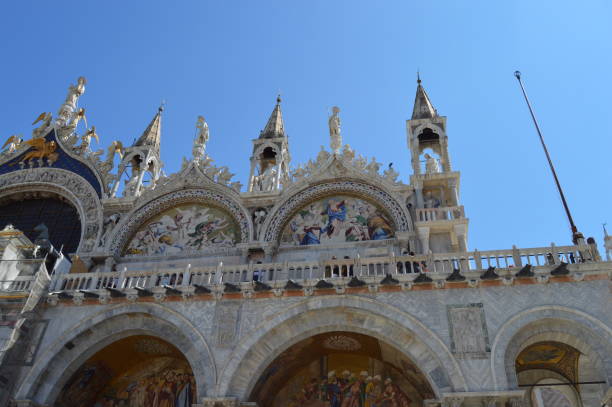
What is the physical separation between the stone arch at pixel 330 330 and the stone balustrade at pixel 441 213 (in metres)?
4.56

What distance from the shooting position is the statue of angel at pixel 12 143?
24.2m

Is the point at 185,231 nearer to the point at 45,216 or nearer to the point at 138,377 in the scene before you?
the point at 138,377

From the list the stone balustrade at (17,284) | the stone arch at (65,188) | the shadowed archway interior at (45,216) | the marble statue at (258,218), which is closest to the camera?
the stone balustrade at (17,284)

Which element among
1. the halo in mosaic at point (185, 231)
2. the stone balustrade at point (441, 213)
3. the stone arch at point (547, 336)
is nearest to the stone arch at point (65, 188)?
the halo in mosaic at point (185, 231)

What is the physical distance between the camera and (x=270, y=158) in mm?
22859

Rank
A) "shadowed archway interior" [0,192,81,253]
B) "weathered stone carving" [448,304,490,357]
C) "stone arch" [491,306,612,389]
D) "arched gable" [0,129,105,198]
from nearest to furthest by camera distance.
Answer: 1. "stone arch" [491,306,612,389]
2. "weathered stone carving" [448,304,490,357]
3. "shadowed archway interior" [0,192,81,253]
4. "arched gable" [0,129,105,198]

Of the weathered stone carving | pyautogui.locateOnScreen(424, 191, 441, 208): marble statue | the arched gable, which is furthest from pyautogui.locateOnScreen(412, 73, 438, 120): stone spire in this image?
the arched gable

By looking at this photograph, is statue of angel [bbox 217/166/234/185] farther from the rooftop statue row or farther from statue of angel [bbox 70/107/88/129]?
statue of angel [bbox 70/107/88/129]

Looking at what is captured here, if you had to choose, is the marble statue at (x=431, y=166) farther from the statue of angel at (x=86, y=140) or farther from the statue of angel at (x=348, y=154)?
the statue of angel at (x=86, y=140)

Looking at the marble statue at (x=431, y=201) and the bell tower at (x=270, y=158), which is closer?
the marble statue at (x=431, y=201)

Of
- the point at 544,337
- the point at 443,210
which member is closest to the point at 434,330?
the point at 544,337

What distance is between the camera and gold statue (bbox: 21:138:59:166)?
23.2 meters

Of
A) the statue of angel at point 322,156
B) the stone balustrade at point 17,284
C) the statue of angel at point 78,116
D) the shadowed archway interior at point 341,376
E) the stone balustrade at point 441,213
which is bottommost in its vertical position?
the shadowed archway interior at point 341,376

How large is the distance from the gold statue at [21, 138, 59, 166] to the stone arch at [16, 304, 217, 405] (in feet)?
35.3
